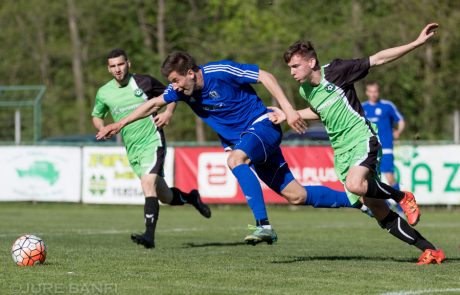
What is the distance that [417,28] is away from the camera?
101ft

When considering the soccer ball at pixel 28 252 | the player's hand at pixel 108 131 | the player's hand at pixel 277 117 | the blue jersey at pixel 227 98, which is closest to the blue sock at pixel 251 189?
the blue jersey at pixel 227 98

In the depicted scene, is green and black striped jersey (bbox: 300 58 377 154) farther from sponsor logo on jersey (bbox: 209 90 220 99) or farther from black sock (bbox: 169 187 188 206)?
black sock (bbox: 169 187 188 206)

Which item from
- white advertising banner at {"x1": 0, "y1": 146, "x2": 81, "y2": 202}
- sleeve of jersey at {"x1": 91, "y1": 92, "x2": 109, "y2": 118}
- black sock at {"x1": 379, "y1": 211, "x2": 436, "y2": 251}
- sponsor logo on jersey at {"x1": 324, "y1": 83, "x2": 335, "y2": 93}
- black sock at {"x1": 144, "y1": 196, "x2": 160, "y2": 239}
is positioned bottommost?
white advertising banner at {"x1": 0, "y1": 146, "x2": 81, "y2": 202}

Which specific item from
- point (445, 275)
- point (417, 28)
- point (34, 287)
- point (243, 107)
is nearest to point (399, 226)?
point (445, 275)

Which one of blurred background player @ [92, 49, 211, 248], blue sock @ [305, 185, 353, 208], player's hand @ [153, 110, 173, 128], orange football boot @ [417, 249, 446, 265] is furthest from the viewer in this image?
blurred background player @ [92, 49, 211, 248]

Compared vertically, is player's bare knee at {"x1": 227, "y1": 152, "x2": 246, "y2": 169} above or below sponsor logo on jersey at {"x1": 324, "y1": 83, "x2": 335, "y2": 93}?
below

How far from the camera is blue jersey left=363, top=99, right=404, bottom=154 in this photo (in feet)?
59.4

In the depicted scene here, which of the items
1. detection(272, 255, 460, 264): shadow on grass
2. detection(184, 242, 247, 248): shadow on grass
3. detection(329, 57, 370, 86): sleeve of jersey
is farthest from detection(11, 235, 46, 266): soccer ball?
detection(184, 242, 247, 248): shadow on grass

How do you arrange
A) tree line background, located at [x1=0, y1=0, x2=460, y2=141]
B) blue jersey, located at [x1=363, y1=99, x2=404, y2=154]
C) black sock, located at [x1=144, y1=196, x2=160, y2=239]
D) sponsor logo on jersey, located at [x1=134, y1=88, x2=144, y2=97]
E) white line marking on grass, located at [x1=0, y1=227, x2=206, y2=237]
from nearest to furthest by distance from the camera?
black sock, located at [x1=144, y1=196, x2=160, y2=239] < sponsor logo on jersey, located at [x1=134, y1=88, x2=144, y2=97] < white line marking on grass, located at [x1=0, y1=227, x2=206, y2=237] < blue jersey, located at [x1=363, y1=99, x2=404, y2=154] < tree line background, located at [x1=0, y1=0, x2=460, y2=141]

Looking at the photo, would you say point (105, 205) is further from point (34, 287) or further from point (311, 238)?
point (34, 287)

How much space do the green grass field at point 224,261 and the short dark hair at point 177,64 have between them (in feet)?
5.93

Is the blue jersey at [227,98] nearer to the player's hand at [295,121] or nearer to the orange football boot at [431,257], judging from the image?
the player's hand at [295,121]

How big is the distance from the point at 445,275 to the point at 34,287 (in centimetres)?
340

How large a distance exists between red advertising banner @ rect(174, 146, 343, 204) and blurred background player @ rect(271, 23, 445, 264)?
41.7 feet
